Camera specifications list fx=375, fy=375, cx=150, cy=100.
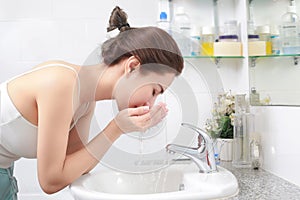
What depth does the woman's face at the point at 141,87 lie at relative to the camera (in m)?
0.91

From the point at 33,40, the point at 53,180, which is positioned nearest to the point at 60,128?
the point at 53,180

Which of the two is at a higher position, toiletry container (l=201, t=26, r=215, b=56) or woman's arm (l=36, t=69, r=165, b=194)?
toiletry container (l=201, t=26, r=215, b=56)

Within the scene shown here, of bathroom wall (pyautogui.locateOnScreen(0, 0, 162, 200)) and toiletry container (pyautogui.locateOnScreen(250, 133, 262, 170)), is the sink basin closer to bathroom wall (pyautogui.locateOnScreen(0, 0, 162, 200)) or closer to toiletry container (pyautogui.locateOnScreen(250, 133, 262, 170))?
toiletry container (pyautogui.locateOnScreen(250, 133, 262, 170))

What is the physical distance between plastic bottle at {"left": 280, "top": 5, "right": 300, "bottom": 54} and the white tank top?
2.13 ft

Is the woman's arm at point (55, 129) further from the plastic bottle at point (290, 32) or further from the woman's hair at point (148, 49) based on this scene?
the plastic bottle at point (290, 32)

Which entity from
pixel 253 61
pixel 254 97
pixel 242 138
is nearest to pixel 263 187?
pixel 242 138

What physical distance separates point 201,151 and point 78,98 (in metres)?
0.39

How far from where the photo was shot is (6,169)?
1.03 metres

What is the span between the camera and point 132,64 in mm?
897

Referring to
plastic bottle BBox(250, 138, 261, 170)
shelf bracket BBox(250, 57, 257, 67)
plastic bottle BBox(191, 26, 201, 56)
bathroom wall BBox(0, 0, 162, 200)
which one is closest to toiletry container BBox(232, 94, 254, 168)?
plastic bottle BBox(250, 138, 261, 170)

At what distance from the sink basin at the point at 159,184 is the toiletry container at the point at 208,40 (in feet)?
1.57

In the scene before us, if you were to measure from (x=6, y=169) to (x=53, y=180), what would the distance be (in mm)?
228

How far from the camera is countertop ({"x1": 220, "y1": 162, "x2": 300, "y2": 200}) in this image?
92 cm

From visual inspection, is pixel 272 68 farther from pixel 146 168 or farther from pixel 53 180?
pixel 53 180
